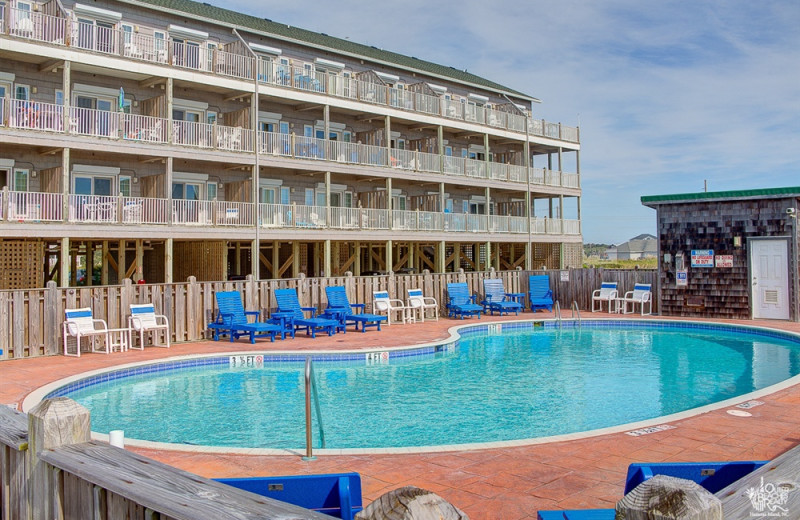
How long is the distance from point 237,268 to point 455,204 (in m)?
12.0

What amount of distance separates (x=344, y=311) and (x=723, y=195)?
11968 mm

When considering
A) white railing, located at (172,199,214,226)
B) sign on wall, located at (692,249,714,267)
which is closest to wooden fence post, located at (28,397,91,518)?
white railing, located at (172,199,214,226)

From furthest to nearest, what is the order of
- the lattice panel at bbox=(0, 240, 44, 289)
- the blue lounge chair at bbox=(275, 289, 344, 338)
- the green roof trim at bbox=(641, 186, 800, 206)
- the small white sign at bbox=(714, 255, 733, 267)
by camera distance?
the lattice panel at bbox=(0, 240, 44, 289) < the small white sign at bbox=(714, 255, 733, 267) < the green roof trim at bbox=(641, 186, 800, 206) < the blue lounge chair at bbox=(275, 289, 344, 338)

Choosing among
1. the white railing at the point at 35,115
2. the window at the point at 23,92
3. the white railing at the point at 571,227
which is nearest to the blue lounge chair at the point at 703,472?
the white railing at the point at 35,115

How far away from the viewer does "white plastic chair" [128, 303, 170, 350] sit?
14.3m

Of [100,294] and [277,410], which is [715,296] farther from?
[100,294]

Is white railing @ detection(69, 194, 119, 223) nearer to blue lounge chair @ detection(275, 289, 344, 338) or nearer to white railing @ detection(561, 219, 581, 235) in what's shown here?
blue lounge chair @ detection(275, 289, 344, 338)

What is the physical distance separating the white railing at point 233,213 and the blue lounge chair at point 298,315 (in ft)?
19.4

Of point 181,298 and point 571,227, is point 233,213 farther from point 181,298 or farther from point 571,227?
point 571,227

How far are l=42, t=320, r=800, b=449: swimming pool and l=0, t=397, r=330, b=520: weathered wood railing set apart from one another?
14.7 feet

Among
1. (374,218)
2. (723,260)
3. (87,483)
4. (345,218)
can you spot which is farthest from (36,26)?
(723,260)

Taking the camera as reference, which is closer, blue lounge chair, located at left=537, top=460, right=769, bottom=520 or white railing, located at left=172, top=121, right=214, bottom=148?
blue lounge chair, located at left=537, top=460, right=769, bottom=520

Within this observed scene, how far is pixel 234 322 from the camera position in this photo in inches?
612

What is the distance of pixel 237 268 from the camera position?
88.4ft
